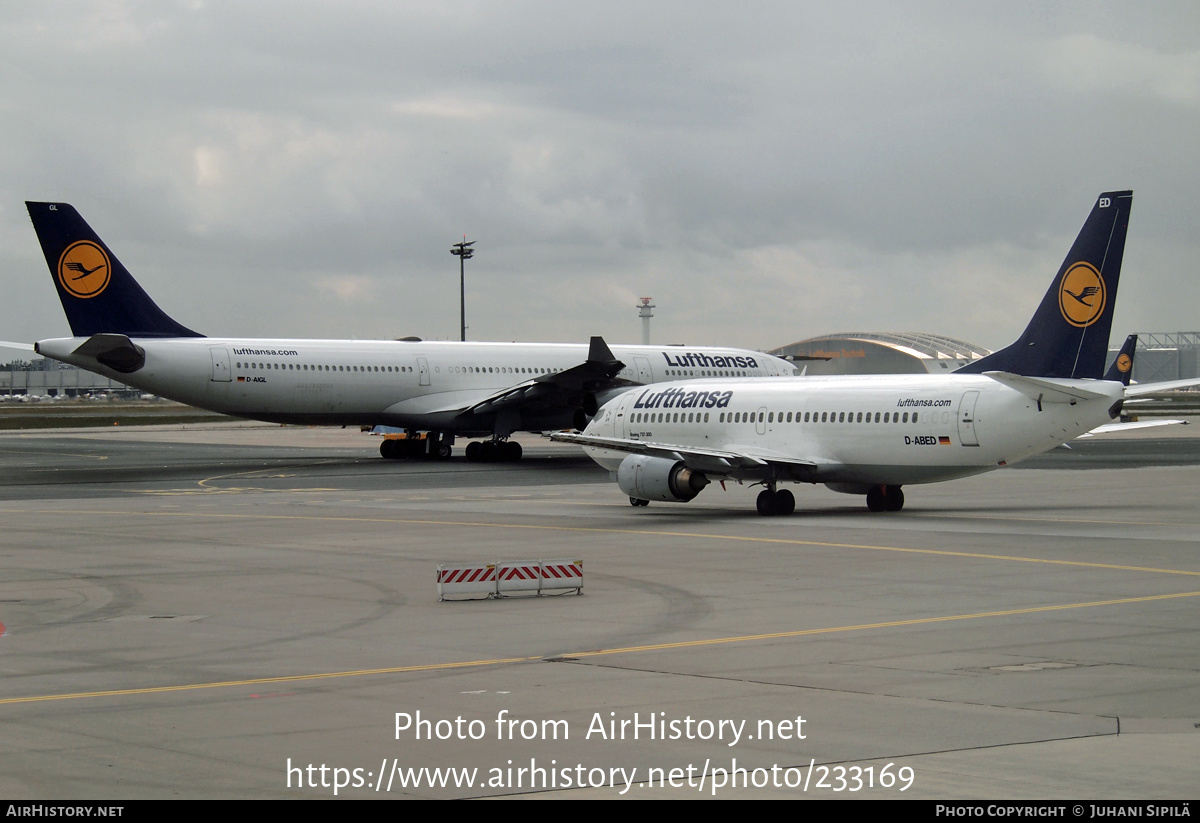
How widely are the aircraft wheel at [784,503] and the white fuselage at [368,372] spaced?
81.8 ft

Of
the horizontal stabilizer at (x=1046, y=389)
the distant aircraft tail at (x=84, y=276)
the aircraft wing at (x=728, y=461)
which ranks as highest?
the distant aircraft tail at (x=84, y=276)

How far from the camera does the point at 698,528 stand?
28.3 m

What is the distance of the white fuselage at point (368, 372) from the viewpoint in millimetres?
51188

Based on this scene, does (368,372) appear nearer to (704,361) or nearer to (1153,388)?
(704,361)

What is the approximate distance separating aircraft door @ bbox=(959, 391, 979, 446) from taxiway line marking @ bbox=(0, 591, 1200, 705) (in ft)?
36.0

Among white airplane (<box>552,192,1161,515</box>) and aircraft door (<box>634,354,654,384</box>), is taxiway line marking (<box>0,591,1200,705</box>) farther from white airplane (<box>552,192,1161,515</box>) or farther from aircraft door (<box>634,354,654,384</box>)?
aircraft door (<box>634,354,654,384</box>)

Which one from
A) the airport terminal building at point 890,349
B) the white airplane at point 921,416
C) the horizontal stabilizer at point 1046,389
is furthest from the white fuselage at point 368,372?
the airport terminal building at point 890,349

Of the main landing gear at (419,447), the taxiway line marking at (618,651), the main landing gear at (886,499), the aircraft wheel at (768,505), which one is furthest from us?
the main landing gear at (419,447)

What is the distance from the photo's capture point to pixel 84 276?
5112 cm

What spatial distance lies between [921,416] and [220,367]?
30905 mm

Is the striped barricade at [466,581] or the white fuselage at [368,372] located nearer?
the striped barricade at [466,581]

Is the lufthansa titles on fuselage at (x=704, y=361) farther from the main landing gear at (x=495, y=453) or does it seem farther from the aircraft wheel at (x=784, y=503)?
the aircraft wheel at (x=784, y=503)

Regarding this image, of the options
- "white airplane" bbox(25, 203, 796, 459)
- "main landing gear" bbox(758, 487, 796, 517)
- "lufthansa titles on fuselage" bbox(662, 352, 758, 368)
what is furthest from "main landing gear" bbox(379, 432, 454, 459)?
"main landing gear" bbox(758, 487, 796, 517)

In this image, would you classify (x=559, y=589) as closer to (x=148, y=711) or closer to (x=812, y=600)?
(x=812, y=600)
